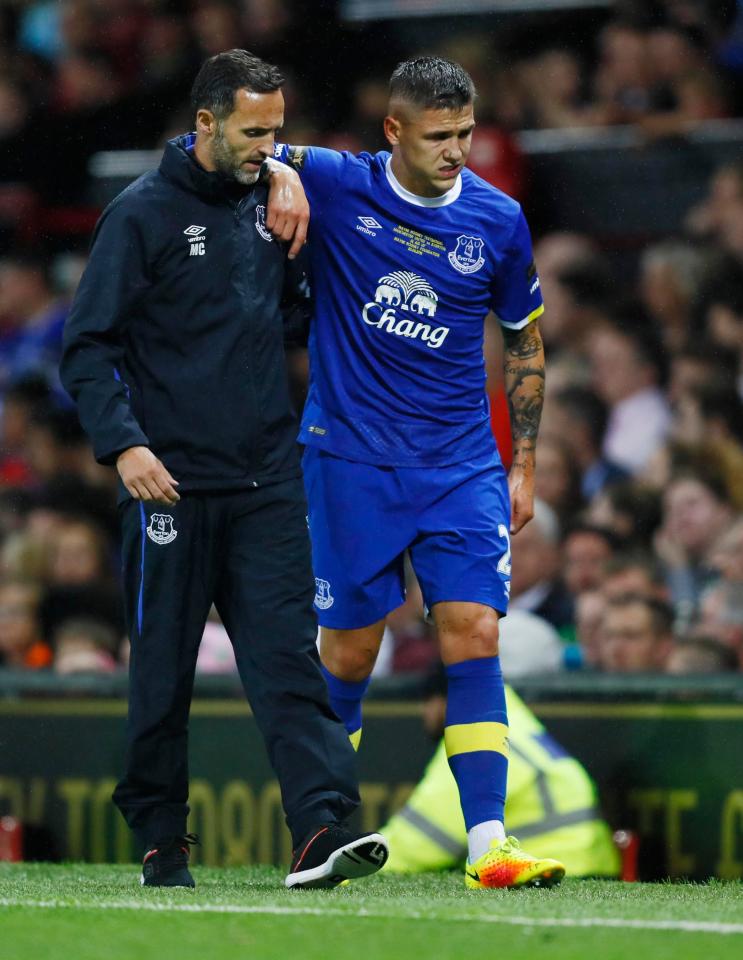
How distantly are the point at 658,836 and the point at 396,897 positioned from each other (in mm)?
2162

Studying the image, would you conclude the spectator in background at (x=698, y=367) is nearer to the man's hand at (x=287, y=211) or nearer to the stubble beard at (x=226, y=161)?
the man's hand at (x=287, y=211)

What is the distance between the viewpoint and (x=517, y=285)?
18.2ft

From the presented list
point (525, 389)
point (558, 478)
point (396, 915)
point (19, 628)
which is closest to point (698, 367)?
point (558, 478)

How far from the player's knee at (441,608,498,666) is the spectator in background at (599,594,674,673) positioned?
2.65m

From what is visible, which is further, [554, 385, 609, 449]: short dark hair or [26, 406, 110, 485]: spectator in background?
[26, 406, 110, 485]: spectator in background

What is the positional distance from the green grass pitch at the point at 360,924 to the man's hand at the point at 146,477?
3.27ft

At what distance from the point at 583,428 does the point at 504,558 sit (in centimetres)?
414

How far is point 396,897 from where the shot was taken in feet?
15.9

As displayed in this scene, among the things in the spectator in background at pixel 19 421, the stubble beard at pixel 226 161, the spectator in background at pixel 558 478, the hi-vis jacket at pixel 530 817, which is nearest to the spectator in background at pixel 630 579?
the spectator in background at pixel 558 478

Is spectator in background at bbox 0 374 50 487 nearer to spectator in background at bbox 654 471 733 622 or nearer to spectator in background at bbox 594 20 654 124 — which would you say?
spectator in background at bbox 594 20 654 124

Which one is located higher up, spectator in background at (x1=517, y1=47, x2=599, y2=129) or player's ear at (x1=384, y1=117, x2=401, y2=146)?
spectator in background at (x1=517, y1=47, x2=599, y2=129)

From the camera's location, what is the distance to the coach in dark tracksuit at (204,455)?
4.93 metres

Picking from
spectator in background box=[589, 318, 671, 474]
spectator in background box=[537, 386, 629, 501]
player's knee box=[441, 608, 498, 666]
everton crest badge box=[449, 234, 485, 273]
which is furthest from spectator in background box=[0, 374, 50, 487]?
player's knee box=[441, 608, 498, 666]

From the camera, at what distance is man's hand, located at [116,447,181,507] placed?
4.71 meters
